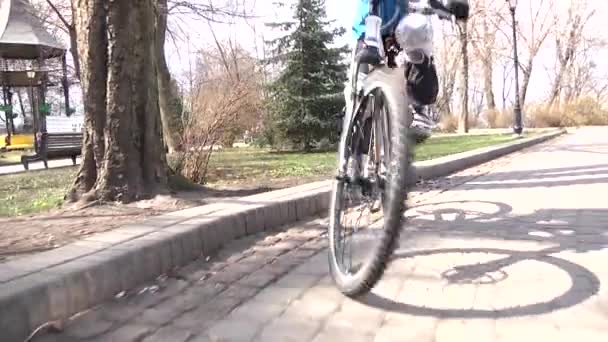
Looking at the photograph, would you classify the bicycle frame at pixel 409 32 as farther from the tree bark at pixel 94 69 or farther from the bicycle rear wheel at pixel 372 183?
the tree bark at pixel 94 69

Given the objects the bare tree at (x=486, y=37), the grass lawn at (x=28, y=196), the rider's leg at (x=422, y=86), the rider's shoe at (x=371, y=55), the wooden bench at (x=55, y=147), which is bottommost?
the grass lawn at (x=28, y=196)

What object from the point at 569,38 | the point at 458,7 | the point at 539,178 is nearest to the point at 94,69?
the point at 458,7

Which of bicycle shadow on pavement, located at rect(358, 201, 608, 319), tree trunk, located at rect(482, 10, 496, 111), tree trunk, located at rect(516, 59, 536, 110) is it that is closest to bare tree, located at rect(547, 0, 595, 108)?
tree trunk, located at rect(516, 59, 536, 110)

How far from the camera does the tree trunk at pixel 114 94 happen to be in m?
5.53

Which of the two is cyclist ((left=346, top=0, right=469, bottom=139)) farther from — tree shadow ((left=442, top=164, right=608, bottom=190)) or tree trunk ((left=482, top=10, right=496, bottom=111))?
tree trunk ((left=482, top=10, right=496, bottom=111))

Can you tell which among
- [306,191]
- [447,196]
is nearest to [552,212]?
[447,196]

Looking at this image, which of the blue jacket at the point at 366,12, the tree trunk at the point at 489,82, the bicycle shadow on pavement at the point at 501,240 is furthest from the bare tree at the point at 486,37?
the blue jacket at the point at 366,12

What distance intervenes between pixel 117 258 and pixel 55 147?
11.8 metres

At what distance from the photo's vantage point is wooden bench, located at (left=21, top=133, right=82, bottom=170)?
45.1 ft

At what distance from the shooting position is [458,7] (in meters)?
2.97

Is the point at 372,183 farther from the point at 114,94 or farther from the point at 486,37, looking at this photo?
the point at 486,37

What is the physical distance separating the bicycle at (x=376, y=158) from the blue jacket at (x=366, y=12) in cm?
4

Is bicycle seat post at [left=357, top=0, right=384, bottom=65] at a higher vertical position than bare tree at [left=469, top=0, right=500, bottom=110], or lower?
lower

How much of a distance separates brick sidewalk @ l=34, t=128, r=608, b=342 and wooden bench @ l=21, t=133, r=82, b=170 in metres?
10.6
